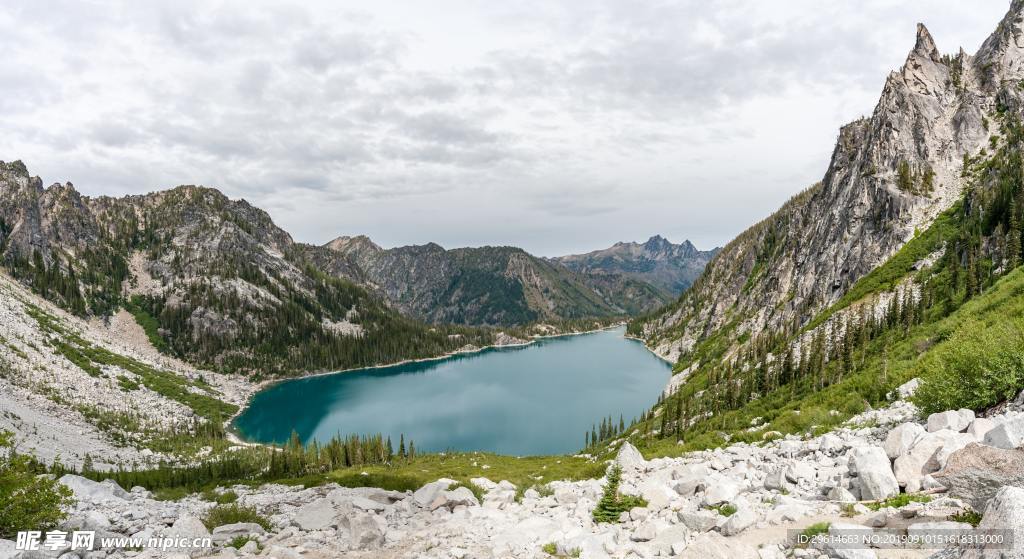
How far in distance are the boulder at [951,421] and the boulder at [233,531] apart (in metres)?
27.0

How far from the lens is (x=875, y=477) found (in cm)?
1165

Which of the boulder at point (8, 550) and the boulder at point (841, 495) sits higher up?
the boulder at point (841, 495)

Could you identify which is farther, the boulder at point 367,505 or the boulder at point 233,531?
the boulder at point 367,505

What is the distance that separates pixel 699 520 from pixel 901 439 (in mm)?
6765

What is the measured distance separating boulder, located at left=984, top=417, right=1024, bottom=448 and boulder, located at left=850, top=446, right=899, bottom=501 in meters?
2.31

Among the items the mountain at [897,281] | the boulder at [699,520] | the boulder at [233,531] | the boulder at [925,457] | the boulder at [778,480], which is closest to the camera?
the boulder at [925,457]

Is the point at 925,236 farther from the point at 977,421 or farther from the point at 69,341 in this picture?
the point at 69,341

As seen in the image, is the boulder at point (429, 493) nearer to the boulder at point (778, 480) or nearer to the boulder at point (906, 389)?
the boulder at point (778, 480)

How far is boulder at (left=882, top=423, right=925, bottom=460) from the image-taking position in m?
13.4

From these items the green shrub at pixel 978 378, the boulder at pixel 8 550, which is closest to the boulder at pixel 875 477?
the green shrub at pixel 978 378

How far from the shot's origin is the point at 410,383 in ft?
655

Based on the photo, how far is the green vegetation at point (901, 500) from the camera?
1015 cm

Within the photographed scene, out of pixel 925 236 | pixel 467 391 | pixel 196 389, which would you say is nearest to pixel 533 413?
pixel 467 391

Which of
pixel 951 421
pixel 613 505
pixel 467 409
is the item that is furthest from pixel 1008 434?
pixel 467 409
